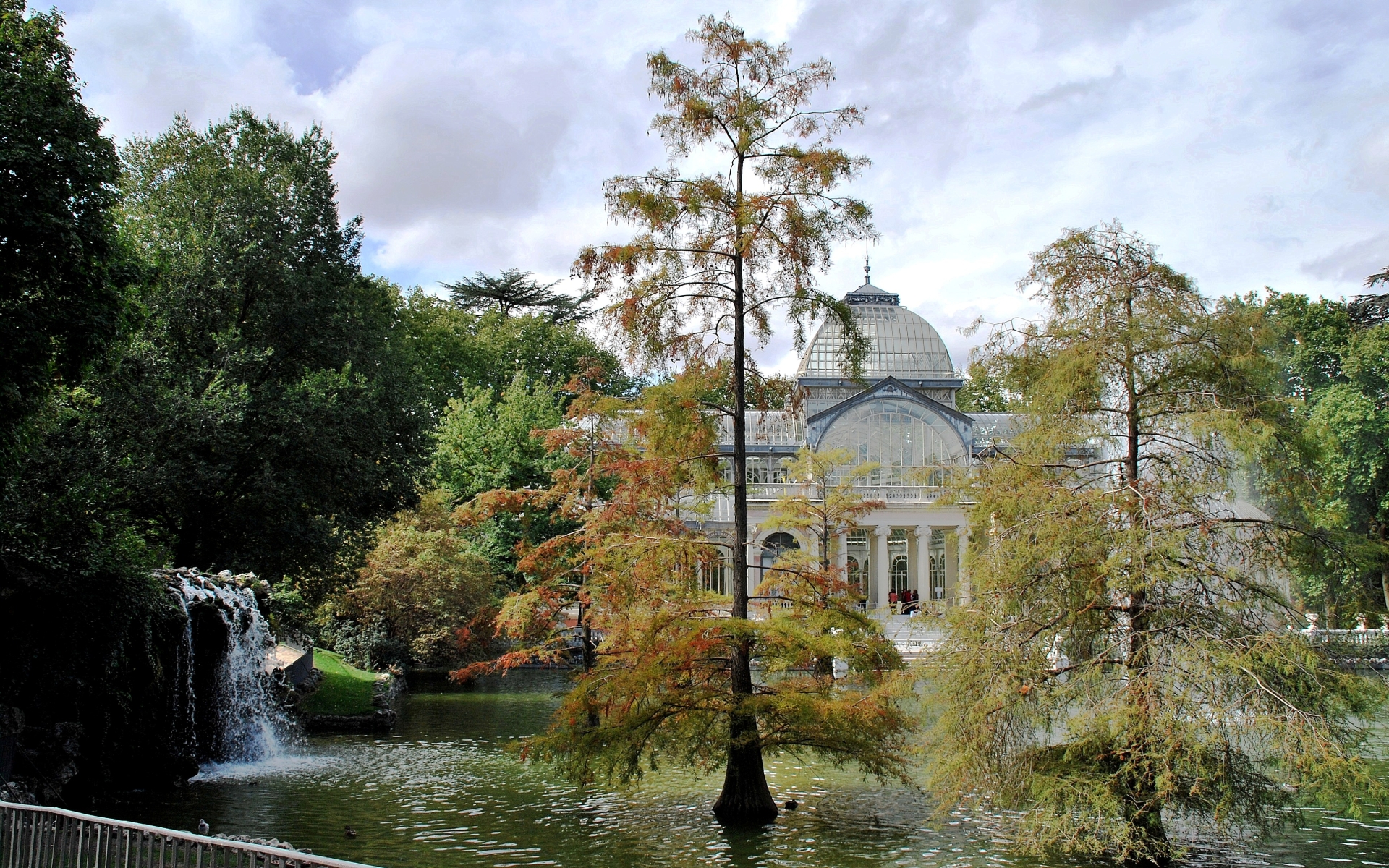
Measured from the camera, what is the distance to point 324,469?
21.5 meters

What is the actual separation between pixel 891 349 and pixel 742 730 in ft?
116

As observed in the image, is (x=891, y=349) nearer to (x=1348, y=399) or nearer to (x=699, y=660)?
(x=1348, y=399)

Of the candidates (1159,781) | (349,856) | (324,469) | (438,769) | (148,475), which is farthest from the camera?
(324,469)

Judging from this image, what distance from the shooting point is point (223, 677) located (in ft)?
54.4

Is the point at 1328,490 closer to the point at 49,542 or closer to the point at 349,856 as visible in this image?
the point at 349,856

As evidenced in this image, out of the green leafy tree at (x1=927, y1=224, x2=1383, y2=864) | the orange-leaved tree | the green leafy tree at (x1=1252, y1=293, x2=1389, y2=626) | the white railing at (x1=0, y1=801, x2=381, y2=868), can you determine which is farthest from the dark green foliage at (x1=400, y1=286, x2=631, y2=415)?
the white railing at (x1=0, y1=801, x2=381, y2=868)

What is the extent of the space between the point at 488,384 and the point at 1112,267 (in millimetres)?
42963

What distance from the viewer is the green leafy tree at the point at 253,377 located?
63.9ft

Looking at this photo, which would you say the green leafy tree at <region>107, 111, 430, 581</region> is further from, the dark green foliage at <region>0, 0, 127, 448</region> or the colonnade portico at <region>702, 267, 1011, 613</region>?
the colonnade portico at <region>702, 267, 1011, 613</region>

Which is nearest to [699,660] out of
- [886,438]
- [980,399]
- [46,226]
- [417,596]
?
[46,226]

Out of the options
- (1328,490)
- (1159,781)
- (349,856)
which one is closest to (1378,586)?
(1328,490)

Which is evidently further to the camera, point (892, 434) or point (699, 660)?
point (892, 434)

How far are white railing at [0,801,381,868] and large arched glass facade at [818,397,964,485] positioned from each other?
124 ft

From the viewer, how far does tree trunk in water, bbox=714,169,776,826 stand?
11.4m
